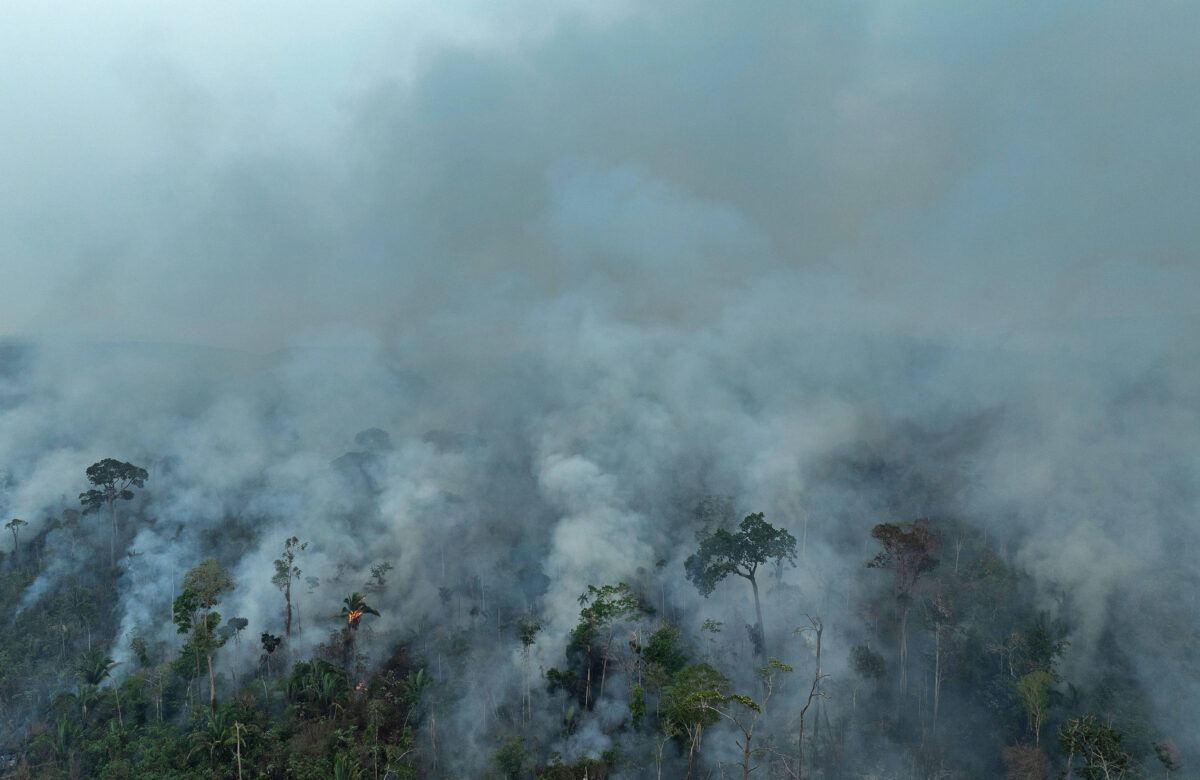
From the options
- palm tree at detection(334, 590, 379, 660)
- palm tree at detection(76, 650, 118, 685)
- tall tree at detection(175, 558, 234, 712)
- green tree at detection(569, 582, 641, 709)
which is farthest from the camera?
palm tree at detection(334, 590, 379, 660)

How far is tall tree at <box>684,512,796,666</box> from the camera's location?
2498 inches

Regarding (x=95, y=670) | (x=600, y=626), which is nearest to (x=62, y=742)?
(x=95, y=670)

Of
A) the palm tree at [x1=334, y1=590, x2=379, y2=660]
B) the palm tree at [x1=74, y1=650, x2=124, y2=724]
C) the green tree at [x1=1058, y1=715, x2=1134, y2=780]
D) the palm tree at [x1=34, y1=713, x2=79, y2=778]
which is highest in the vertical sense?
the palm tree at [x1=334, y1=590, x2=379, y2=660]

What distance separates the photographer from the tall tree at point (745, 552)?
63.4 meters

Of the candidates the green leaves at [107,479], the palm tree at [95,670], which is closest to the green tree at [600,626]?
the palm tree at [95,670]

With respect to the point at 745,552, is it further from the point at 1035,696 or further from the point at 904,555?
the point at 1035,696

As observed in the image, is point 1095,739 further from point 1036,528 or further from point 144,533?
point 144,533

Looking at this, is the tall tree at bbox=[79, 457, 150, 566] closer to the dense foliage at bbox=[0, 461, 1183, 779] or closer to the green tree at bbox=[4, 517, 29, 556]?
the green tree at bbox=[4, 517, 29, 556]

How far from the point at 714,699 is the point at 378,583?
159ft

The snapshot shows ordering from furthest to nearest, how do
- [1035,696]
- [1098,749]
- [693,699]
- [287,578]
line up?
[287,578] → [1035,696] → [693,699] → [1098,749]

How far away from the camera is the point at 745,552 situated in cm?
6384

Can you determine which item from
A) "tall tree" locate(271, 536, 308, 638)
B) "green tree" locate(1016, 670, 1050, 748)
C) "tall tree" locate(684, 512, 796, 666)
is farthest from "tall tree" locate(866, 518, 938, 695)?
"tall tree" locate(271, 536, 308, 638)

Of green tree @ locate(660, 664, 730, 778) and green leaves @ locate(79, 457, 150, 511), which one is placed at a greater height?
green leaves @ locate(79, 457, 150, 511)

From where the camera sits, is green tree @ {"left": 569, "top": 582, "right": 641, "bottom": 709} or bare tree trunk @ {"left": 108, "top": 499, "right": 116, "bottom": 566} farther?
bare tree trunk @ {"left": 108, "top": 499, "right": 116, "bottom": 566}
